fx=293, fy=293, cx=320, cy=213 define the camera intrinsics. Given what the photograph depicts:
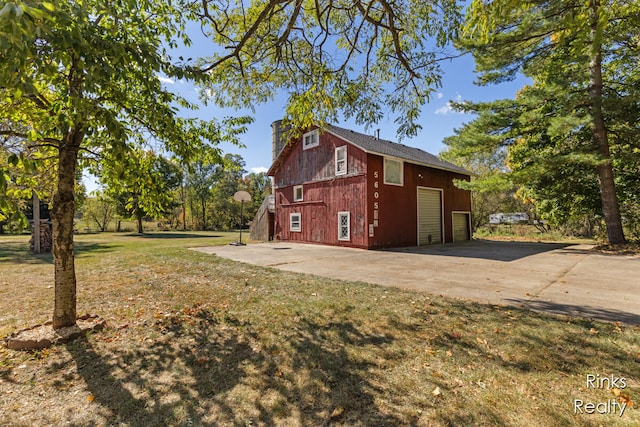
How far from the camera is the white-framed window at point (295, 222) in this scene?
16.5 m

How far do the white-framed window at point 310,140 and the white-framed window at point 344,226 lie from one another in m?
4.21

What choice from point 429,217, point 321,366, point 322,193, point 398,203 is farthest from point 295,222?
point 321,366

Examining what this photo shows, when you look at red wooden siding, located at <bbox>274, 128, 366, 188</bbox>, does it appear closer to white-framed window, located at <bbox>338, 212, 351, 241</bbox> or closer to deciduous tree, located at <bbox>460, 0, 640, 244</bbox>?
white-framed window, located at <bbox>338, 212, 351, 241</bbox>

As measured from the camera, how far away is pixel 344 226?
548 inches

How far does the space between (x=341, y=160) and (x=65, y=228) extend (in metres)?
11.8

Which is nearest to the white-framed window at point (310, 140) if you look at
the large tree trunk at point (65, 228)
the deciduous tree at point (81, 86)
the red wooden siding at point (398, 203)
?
the red wooden siding at point (398, 203)

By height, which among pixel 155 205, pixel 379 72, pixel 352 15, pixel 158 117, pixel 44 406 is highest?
pixel 352 15

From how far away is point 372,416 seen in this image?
2014 millimetres

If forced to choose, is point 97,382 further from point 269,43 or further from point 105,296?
point 269,43

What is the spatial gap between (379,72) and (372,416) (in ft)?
22.6

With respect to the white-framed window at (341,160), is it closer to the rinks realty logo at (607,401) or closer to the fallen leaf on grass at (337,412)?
the rinks realty logo at (607,401)

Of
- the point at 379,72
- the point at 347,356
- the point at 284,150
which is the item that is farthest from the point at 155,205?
the point at 284,150

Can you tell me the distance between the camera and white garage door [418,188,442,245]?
49.2ft

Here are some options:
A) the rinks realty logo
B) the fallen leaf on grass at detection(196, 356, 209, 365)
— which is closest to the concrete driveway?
the rinks realty logo
